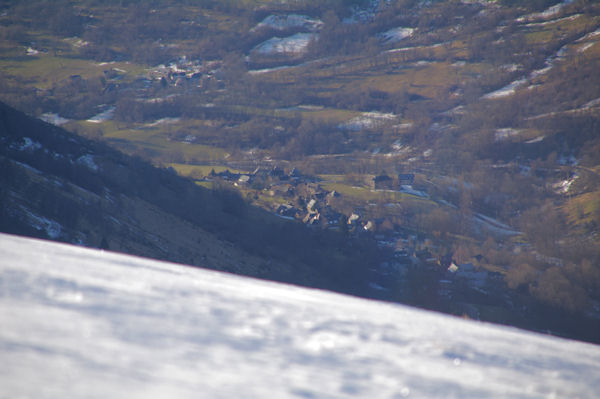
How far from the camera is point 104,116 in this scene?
461 ft

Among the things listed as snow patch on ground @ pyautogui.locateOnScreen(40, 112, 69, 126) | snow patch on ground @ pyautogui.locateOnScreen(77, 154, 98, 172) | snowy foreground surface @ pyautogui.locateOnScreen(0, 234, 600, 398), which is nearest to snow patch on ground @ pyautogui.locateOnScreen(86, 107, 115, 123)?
snow patch on ground @ pyautogui.locateOnScreen(40, 112, 69, 126)

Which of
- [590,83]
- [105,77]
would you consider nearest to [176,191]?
[105,77]

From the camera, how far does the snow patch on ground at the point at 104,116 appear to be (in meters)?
136

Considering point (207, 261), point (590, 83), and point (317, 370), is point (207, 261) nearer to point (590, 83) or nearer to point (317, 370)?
point (317, 370)

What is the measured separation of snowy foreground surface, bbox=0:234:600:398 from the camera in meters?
3.60

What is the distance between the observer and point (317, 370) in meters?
4.14

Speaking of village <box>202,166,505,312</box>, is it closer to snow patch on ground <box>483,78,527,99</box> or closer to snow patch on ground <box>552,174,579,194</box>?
snow patch on ground <box>552,174,579,194</box>

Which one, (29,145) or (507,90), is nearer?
(29,145)

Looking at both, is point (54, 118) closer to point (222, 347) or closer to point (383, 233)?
point (383, 233)

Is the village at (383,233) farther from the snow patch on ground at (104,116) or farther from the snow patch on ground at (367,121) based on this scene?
the snow patch on ground at (104,116)

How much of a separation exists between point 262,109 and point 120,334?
156526 mm

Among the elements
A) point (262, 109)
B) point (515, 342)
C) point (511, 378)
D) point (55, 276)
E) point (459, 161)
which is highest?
point (55, 276)

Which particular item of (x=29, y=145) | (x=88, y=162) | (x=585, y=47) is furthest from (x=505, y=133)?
(x=29, y=145)

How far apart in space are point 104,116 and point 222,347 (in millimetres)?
148414
